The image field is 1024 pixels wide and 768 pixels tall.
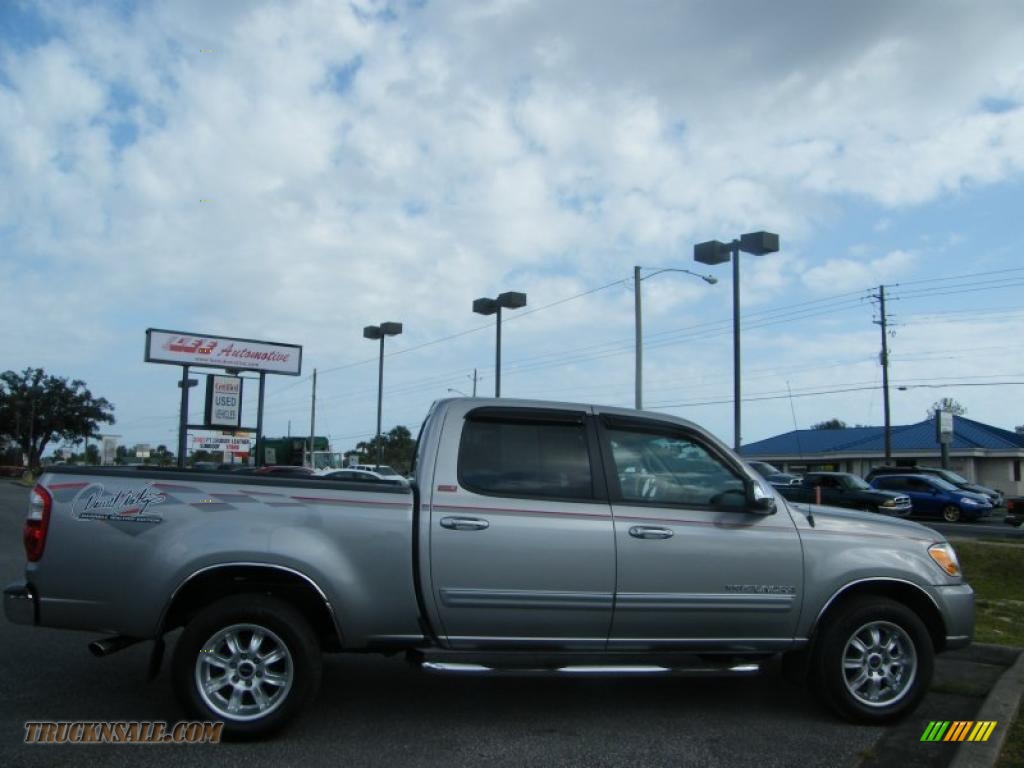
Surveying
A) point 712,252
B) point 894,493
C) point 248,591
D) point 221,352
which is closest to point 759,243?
point 712,252

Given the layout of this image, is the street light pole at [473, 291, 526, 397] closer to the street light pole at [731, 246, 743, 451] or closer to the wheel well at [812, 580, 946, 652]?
the street light pole at [731, 246, 743, 451]

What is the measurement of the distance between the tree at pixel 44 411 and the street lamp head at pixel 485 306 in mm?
73298

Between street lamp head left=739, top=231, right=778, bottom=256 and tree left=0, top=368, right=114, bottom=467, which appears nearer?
street lamp head left=739, top=231, right=778, bottom=256

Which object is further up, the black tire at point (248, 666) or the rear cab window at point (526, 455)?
the rear cab window at point (526, 455)

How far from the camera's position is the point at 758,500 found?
5.43 meters

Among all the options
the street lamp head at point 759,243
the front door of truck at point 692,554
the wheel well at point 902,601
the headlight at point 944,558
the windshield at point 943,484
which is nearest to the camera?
the front door of truck at point 692,554

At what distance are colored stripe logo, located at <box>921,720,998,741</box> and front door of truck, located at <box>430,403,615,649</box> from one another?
79.1 inches

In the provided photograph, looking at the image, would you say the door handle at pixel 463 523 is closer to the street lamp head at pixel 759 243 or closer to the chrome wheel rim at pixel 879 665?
the chrome wheel rim at pixel 879 665

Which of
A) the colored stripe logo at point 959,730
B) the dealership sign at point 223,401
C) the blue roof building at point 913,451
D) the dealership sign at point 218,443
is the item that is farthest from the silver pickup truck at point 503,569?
the blue roof building at point 913,451

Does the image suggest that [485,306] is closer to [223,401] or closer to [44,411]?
[223,401]

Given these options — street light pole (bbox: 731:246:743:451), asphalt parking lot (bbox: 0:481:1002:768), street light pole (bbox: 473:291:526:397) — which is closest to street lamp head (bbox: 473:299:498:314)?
street light pole (bbox: 473:291:526:397)

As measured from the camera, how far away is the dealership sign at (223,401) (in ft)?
119

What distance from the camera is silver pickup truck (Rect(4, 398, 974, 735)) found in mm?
4977
